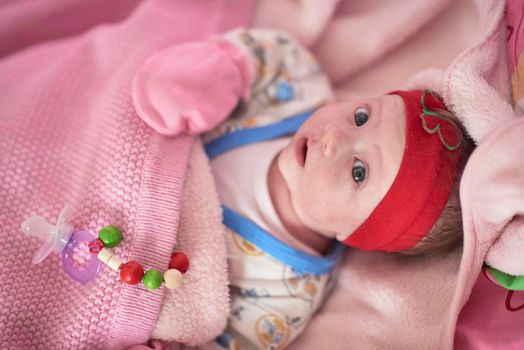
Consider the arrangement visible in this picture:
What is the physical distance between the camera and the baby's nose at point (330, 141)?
39.9 inches

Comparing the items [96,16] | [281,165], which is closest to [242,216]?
[281,165]

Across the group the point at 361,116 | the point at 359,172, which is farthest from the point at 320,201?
the point at 361,116

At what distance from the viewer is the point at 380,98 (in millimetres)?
1071

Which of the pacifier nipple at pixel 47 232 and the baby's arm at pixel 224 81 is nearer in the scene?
the pacifier nipple at pixel 47 232

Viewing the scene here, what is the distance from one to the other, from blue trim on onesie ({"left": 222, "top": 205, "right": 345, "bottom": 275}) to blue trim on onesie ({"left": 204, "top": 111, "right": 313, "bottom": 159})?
0.58 feet

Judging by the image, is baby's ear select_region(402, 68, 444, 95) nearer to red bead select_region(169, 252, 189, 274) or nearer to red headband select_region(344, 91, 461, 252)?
A: red headband select_region(344, 91, 461, 252)

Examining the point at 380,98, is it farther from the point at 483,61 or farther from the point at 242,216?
the point at 242,216

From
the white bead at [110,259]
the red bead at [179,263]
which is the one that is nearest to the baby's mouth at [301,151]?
the red bead at [179,263]

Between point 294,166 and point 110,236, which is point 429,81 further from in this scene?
point 110,236

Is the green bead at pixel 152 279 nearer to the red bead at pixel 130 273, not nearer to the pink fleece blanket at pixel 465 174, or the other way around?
the red bead at pixel 130 273

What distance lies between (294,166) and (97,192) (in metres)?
0.44

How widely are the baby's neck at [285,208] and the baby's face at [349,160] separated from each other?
104 mm

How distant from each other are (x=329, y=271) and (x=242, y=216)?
0.88ft

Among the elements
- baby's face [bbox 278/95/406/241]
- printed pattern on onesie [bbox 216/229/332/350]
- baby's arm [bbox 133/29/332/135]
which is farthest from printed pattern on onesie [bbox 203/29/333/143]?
printed pattern on onesie [bbox 216/229/332/350]
